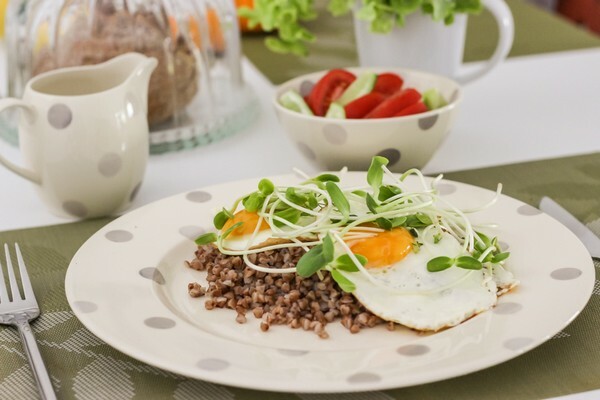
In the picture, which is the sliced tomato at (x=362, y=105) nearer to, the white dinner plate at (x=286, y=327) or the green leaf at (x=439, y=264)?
the white dinner plate at (x=286, y=327)

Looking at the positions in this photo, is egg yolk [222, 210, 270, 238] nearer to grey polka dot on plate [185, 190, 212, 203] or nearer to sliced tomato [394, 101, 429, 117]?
grey polka dot on plate [185, 190, 212, 203]

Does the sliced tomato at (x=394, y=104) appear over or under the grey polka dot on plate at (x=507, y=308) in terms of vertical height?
over

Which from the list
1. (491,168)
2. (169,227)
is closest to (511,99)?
(491,168)

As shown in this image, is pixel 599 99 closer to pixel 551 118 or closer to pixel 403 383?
pixel 551 118

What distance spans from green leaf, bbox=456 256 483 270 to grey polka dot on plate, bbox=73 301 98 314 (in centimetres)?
37

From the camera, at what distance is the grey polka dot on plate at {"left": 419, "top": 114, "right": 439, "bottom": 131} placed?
1.26 m

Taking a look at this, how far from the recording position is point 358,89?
1353mm

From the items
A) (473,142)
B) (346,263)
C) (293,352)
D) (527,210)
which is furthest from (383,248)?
(473,142)

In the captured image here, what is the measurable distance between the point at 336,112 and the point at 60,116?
0.38 meters

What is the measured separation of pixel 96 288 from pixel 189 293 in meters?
0.10

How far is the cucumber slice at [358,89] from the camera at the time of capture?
4.42 feet

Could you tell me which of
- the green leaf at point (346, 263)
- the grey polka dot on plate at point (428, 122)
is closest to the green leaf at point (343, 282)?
the green leaf at point (346, 263)

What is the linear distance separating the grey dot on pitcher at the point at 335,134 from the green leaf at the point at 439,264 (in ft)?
1.25

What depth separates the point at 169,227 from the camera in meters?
1.11
